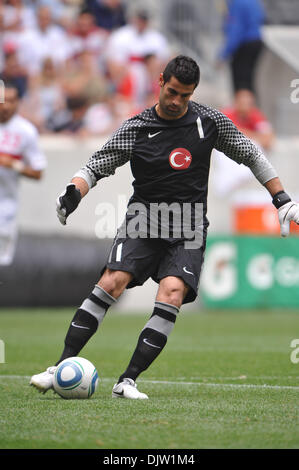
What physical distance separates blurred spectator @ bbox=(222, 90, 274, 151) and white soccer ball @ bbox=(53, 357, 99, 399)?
33.3ft

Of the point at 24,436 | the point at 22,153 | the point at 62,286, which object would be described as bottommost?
the point at 24,436

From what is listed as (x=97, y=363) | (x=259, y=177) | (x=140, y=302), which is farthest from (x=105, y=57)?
(x=259, y=177)

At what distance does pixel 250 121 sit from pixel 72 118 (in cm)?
311

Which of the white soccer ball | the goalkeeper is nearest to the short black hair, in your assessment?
the goalkeeper

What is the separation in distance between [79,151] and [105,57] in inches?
84.2

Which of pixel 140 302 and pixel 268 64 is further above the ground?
pixel 268 64

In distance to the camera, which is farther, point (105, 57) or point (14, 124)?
point (105, 57)

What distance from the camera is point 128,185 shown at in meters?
16.2

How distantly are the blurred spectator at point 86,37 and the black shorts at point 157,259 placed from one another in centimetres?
1139

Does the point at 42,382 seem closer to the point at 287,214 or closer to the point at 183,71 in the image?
the point at 287,214

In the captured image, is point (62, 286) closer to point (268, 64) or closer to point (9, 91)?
point (9, 91)

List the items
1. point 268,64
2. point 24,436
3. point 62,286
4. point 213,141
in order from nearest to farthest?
point 24,436 < point 213,141 < point 62,286 < point 268,64

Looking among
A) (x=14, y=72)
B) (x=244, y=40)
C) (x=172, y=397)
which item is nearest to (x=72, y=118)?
(x=14, y=72)

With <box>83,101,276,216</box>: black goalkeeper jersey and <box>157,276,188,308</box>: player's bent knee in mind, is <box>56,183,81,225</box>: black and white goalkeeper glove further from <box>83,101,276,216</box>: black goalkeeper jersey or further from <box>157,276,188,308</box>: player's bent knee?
<box>157,276,188,308</box>: player's bent knee
